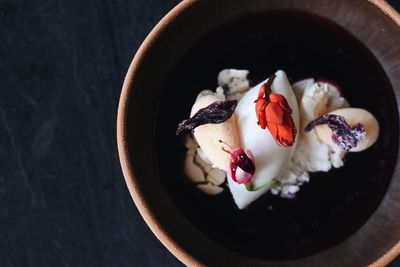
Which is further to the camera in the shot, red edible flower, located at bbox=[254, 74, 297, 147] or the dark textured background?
the dark textured background

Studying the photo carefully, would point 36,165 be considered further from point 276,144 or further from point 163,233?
point 276,144

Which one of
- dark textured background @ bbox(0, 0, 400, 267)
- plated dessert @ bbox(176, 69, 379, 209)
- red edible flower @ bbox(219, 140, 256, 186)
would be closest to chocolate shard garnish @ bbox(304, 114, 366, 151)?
plated dessert @ bbox(176, 69, 379, 209)

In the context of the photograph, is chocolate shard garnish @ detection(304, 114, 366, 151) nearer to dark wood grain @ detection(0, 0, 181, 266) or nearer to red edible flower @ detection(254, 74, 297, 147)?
red edible flower @ detection(254, 74, 297, 147)

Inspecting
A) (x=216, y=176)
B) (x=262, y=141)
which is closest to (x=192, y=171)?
(x=216, y=176)

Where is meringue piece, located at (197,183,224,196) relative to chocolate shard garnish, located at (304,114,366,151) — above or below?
below

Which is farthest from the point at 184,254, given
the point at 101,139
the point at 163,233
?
the point at 101,139
